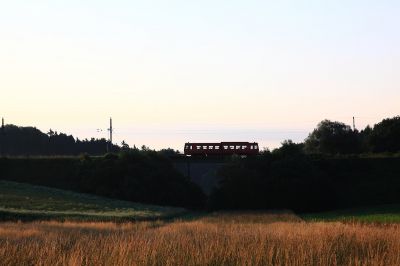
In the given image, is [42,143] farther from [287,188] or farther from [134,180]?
[287,188]

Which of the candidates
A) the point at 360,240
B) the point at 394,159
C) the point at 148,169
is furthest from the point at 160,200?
the point at 360,240

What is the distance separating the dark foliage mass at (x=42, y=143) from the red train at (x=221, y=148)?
73193 millimetres

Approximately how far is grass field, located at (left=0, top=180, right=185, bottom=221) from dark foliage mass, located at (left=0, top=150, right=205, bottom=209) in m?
8.95

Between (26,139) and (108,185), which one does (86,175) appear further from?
(26,139)

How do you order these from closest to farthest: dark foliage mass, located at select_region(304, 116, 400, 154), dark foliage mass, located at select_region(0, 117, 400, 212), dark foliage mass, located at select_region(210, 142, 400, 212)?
dark foliage mass, located at select_region(210, 142, 400, 212), dark foliage mass, located at select_region(0, 117, 400, 212), dark foliage mass, located at select_region(304, 116, 400, 154)

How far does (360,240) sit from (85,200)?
55.8 m

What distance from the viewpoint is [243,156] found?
83.8 metres

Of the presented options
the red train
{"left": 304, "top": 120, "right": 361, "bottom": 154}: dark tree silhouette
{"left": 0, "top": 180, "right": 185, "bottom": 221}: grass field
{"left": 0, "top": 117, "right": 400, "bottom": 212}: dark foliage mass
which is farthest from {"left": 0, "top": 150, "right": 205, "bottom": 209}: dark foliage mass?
{"left": 304, "top": 120, "right": 361, "bottom": 154}: dark tree silhouette

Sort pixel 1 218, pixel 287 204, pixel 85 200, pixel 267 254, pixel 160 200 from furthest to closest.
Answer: pixel 160 200, pixel 287 204, pixel 85 200, pixel 1 218, pixel 267 254

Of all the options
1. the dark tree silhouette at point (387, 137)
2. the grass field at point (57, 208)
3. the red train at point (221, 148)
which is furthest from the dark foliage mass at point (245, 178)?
the dark tree silhouette at point (387, 137)

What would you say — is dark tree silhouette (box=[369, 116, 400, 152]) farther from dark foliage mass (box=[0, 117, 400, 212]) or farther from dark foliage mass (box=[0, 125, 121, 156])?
dark foliage mass (box=[0, 125, 121, 156])

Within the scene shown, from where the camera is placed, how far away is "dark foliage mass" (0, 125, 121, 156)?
166 meters

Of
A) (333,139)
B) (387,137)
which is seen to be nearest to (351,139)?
(333,139)

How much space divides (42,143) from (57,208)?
117 metres
